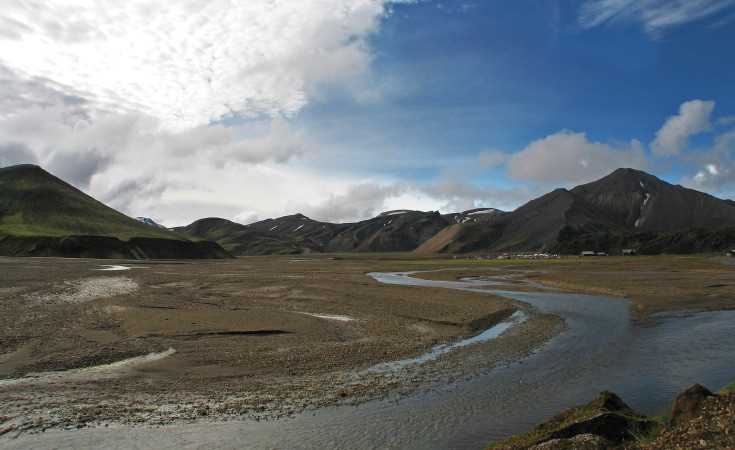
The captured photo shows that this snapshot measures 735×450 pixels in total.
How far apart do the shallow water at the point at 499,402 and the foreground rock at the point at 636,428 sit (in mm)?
2339

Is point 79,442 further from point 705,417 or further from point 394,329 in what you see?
point 394,329

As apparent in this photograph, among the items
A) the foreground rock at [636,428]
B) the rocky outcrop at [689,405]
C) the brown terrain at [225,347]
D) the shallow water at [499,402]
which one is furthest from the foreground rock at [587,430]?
the brown terrain at [225,347]

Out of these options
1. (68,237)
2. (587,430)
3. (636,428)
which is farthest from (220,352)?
(68,237)

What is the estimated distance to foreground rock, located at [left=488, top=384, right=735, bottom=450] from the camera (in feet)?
35.7

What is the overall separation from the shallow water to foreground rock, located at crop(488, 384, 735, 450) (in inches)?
92.1

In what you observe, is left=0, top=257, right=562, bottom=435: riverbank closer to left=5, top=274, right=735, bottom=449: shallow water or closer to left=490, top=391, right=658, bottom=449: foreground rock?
left=5, top=274, right=735, bottom=449: shallow water

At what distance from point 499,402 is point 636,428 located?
5655 millimetres

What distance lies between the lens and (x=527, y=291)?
57.4 m

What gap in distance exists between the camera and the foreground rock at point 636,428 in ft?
35.7

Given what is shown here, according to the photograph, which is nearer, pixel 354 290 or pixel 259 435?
pixel 259 435

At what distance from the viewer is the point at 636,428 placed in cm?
1256

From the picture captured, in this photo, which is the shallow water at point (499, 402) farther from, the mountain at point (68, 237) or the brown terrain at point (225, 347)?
the mountain at point (68, 237)

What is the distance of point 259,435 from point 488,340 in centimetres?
1810

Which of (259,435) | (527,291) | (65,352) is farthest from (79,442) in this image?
(527,291)
